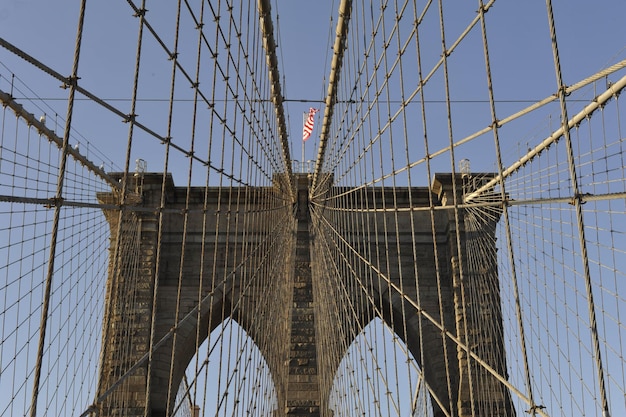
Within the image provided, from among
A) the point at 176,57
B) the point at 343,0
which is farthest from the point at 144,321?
the point at 176,57

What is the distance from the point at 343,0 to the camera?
9.12 m

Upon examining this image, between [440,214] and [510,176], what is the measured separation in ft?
14.4

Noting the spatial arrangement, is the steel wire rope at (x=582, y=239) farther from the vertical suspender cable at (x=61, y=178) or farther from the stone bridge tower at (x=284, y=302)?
the stone bridge tower at (x=284, y=302)

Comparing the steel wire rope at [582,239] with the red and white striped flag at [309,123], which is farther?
the red and white striped flag at [309,123]

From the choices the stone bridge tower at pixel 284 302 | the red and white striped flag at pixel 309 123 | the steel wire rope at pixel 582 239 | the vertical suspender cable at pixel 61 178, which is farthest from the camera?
the red and white striped flag at pixel 309 123

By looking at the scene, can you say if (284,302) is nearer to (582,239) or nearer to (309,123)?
(309,123)

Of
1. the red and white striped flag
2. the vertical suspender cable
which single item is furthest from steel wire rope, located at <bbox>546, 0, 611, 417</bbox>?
the red and white striped flag

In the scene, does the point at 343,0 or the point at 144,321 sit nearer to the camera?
the point at 343,0

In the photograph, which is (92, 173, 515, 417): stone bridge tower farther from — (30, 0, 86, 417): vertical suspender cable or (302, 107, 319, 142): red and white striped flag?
(30, 0, 86, 417): vertical suspender cable

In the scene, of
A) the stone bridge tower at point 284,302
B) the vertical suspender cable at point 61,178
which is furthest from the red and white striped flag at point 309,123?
the vertical suspender cable at point 61,178

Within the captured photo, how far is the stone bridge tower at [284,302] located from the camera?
49.3ft

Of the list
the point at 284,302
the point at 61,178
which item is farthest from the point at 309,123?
the point at 61,178

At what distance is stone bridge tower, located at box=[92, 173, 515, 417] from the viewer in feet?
49.3

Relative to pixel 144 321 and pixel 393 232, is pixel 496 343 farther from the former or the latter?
pixel 144 321
